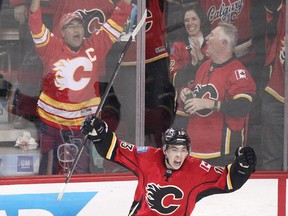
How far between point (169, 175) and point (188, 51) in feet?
4.80

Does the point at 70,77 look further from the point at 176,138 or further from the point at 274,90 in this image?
the point at 274,90

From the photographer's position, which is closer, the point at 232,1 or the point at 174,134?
the point at 174,134

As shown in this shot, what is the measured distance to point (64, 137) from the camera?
18.8 ft

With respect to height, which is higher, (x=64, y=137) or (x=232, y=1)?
(x=232, y=1)

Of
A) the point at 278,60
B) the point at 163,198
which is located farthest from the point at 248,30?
the point at 163,198

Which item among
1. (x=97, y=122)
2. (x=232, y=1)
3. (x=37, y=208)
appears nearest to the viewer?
(x=97, y=122)

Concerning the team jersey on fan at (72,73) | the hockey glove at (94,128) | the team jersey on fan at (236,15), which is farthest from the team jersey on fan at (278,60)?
the hockey glove at (94,128)

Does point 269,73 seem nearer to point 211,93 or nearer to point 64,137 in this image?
point 211,93

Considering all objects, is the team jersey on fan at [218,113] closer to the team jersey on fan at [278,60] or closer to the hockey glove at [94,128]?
the team jersey on fan at [278,60]

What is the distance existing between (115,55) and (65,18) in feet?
1.35

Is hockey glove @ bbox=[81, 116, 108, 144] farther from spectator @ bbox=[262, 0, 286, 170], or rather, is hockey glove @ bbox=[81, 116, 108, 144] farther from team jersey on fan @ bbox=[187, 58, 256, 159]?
spectator @ bbox=[262, 0, 286, 170]

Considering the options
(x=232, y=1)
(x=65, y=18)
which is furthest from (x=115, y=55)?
(x=232, y=1)

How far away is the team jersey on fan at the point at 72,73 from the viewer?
222 inches

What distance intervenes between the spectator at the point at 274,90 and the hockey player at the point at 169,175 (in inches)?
55.4
